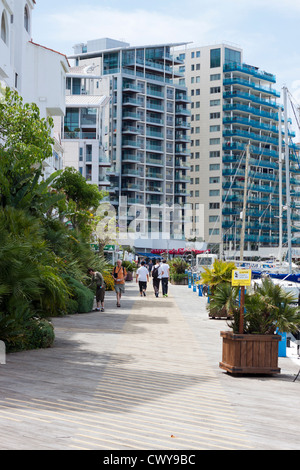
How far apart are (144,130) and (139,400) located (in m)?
104

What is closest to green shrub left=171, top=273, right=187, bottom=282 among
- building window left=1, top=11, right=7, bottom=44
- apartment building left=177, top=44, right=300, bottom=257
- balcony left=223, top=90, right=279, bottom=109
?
building window left=1, top=11, right=7, bottom=44

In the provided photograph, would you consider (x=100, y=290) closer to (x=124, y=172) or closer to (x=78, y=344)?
(x=78, y=344)

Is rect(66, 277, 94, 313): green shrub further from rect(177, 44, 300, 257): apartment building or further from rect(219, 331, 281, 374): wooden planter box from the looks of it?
rect(177, 44, 300, 257): apartment building

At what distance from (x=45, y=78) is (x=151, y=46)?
75950mm

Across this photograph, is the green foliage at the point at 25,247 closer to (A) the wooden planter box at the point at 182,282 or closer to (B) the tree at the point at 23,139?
(B) the tree at the point at 23,139

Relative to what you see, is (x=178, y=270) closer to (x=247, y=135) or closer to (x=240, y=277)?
(x=240, y=277)

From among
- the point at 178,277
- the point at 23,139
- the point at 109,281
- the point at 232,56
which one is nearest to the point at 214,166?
the point at 232,56

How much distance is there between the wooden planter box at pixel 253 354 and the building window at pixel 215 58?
377ft

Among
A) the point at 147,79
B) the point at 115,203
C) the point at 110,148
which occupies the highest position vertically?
the point at 147,79

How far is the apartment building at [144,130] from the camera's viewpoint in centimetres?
10725

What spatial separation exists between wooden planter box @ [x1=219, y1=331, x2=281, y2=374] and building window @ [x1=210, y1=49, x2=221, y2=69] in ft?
377

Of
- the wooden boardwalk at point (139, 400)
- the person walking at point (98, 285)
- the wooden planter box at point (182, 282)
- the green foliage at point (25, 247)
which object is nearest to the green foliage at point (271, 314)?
the wooden boardwalk at point (139, 400)

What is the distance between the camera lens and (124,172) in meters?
107
